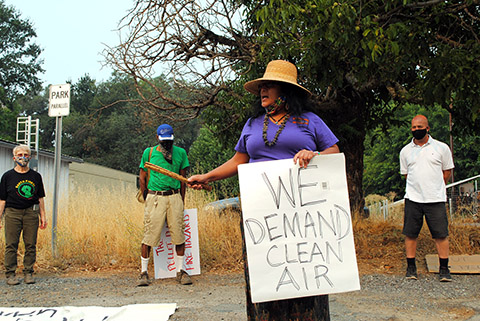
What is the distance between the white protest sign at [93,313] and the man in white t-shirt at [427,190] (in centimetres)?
329

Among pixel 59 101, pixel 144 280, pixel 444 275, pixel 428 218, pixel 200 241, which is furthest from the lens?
pixel 59 101

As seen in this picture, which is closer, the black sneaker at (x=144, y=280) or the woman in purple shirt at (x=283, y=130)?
the woman in purple shirt at (x=283, y=130)

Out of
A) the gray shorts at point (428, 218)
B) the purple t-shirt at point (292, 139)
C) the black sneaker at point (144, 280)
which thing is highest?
the purple t-shirt at point (292, 139)

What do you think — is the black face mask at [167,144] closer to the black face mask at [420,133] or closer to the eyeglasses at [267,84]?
the black face mask at [420,133]

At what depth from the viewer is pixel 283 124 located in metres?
3.08

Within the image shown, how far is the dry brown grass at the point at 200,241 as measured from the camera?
793cm

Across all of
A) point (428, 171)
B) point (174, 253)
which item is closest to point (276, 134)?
point (428, 171)

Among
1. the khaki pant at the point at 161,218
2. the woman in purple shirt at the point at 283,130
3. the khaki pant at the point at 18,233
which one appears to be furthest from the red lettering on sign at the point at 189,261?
the woman in purple shirt at the point at 283,130

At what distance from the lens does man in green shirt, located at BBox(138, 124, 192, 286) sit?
22.2ft

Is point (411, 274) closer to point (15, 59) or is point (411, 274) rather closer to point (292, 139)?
point (292, 139)

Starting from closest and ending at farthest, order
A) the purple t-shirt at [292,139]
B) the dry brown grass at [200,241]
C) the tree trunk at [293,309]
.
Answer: the tree trunk at [293,309], the purple t-shirt at [292,139], the dry brown grass at [200,241]

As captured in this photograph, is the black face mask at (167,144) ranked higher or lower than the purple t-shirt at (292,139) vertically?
higher

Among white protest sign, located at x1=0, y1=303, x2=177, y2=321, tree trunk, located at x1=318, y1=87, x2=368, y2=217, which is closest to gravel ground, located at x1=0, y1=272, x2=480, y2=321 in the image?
white protest sign, located at x1=0, y1=303, x2=177, y2=321

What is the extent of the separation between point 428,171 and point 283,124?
3.96 meters
